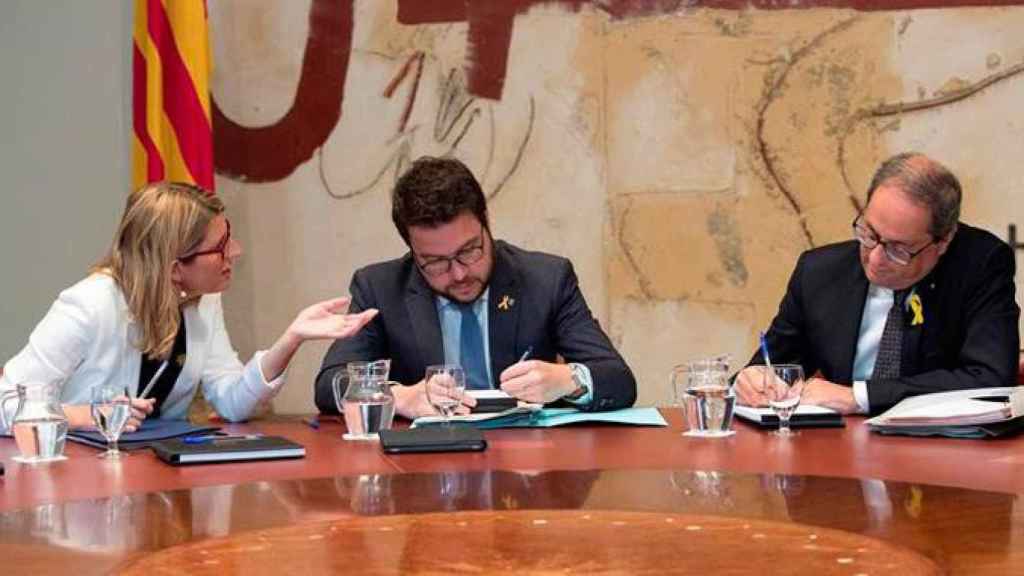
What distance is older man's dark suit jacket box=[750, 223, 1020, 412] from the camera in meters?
3.57

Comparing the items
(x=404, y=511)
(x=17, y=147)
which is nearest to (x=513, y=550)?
(x=404, y=511)

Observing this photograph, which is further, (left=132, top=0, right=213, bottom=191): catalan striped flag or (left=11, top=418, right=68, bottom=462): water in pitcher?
(left=132, top=0, right=213, bottom=191): catalan striped flag

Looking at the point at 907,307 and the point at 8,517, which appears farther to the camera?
the point at 907,307

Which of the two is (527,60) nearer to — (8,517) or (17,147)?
(17,147)

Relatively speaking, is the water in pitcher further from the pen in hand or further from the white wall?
the white wall

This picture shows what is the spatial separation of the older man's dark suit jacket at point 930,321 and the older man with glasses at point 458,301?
53 cm

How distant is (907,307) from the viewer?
373 cm

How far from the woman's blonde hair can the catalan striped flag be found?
→ 114 cm

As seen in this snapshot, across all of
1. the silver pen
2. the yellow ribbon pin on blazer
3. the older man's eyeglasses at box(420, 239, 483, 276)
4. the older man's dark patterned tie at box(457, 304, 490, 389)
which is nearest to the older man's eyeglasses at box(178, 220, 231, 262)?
the silver pen

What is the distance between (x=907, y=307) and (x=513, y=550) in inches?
79.6

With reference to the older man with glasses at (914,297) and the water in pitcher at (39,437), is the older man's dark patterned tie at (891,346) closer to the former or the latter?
the older man with glasses at (914,297)

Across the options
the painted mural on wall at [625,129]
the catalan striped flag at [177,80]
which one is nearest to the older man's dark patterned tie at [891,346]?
the painted mural on wall at [625,129]

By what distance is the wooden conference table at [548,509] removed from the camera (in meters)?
1.92

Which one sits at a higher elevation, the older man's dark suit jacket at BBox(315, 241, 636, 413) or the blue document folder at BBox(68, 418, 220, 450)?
the older man's dark suit jacket at BBox(315, 241, 636, 413)
